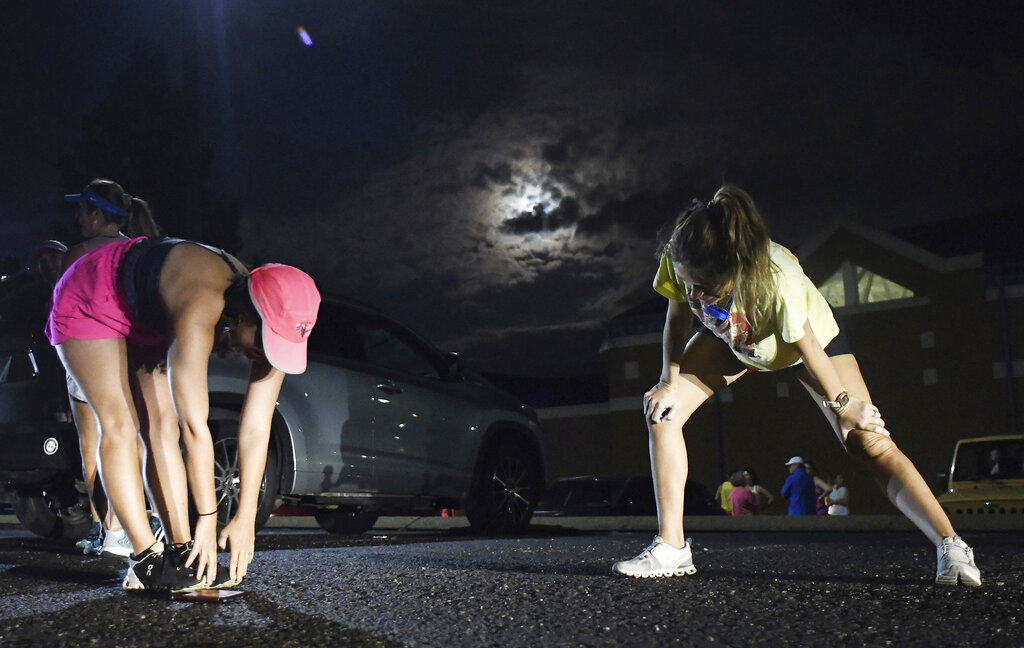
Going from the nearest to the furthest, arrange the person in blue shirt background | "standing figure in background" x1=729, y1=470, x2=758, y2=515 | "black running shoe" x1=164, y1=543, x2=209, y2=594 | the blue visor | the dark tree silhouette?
"black running shoe" x1=164, y1=543, x2=209, y2=594 → the blue visor → the person in blue shirt background → "standing figure in background" x1=729, y1=470, x2=758, y2=515 → the dark tree silhouette

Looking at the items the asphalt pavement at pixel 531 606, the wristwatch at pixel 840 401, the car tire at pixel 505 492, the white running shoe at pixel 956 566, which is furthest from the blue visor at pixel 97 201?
the white running shoe at pixel 956 566

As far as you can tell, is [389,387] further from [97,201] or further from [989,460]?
[989,460]

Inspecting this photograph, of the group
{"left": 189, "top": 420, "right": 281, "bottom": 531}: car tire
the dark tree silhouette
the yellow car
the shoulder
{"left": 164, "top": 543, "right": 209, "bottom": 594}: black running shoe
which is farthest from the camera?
the dark tree silhouette

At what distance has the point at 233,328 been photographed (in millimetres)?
3516

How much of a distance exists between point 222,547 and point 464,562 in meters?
1.70

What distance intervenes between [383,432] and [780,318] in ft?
13.9

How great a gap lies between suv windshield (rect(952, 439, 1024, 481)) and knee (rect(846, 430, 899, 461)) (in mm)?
10318

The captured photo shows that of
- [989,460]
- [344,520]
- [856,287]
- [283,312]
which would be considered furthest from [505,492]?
[856,287]

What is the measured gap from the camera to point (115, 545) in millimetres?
5152

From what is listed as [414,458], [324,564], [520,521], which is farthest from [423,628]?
[520,521]

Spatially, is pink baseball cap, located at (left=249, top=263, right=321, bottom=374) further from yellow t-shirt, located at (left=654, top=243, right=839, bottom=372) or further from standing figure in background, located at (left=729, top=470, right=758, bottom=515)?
standing figure in background, located at (left=729, top=470, right=758, bottom=515)

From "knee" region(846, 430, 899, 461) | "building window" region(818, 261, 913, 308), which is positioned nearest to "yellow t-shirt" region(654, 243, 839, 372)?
"knee" region(846, 430, 899, 461)

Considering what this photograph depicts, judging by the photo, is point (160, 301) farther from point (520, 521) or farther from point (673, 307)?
point (520, 521)

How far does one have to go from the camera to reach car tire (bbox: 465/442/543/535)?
26.9 ft
